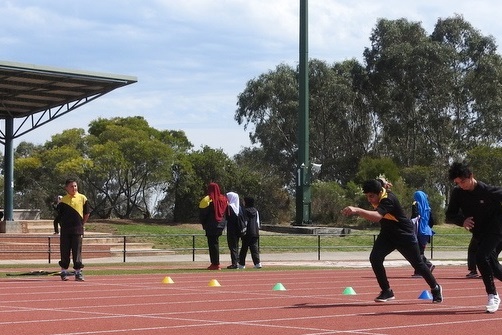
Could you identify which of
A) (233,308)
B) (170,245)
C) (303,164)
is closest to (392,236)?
(233,308)

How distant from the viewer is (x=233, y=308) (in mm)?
13016

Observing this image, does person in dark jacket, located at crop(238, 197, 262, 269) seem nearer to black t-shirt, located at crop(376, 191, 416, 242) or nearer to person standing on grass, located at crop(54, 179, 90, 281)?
person standing on grass, located at crop(54, 179, 90, 281)

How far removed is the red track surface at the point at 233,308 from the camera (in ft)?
34.9

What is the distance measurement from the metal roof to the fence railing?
6050 mm

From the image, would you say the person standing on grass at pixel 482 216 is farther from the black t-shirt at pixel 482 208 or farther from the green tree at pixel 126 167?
the green tree at pixel 126 167

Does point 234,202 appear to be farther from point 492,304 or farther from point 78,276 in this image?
point 492,304

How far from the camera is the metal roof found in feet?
121

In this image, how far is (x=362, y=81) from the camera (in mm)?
74500

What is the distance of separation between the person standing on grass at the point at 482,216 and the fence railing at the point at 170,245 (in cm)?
1673

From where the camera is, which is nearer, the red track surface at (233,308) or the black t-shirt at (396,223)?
the red track surface at (233,308)

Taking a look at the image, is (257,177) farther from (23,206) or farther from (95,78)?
(95,78)

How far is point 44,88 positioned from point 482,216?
97.4 ft

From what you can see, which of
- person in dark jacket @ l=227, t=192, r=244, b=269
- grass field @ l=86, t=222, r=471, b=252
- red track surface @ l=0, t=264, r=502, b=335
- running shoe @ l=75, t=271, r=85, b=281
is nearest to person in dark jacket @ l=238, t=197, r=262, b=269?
person in dark jacket @ l=227, t=192, r=244, b=269

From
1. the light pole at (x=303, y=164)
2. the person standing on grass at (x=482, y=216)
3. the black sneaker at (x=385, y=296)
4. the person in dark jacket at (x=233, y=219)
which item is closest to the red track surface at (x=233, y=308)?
the black sneaker at (x=385, y=296)
